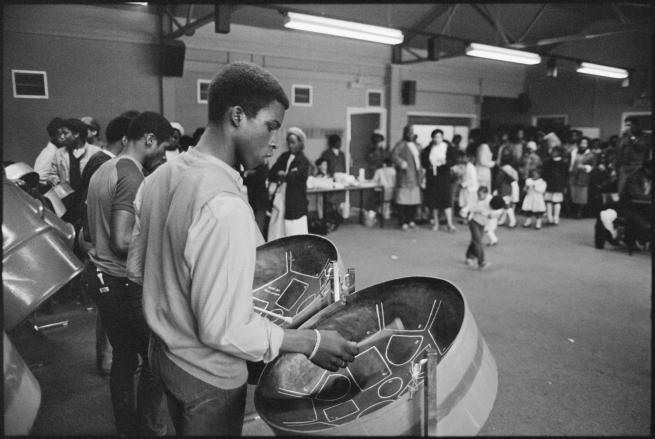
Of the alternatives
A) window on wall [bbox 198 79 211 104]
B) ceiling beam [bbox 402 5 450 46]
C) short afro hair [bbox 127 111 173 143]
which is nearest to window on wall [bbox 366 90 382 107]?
ceiling beam [bbox 402 5 450 46]

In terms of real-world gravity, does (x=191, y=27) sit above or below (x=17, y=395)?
above

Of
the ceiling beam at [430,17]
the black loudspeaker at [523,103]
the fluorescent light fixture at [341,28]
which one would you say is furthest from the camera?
the black loudspeaker at [523,103]

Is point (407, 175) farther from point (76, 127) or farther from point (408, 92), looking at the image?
point (76, 127)

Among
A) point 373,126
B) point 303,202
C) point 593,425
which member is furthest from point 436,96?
point 593,425

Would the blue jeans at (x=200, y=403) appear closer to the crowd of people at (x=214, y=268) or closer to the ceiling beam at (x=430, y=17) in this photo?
the crowd of people at (x=214, y=268)

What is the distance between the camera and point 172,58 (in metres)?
5.70

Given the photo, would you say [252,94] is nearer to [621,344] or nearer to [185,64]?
[621,344]

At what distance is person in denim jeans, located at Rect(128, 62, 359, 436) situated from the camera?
0.81 meters

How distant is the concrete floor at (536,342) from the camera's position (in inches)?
78.6

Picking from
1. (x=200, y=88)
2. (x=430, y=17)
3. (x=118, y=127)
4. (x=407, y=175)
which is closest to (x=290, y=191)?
(x=118, y=127)

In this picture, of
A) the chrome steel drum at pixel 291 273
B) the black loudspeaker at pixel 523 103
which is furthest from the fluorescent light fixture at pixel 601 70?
the chrome steel drum at pixel 291 273

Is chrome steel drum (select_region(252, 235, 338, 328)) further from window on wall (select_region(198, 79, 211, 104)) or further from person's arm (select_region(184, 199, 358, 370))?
Result: window on wall (select_region(198, 79, 211, 104))

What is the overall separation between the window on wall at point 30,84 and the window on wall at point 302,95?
3132 mm

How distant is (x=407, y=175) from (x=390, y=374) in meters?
5.18
